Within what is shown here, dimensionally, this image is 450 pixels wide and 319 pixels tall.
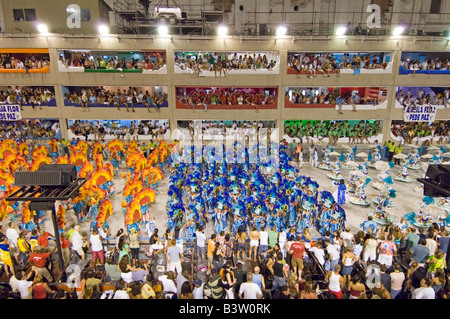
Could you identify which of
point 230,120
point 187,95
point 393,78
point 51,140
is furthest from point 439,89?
point 51,140

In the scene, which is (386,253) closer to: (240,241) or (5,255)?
(240,241)

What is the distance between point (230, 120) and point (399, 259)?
15935 mm

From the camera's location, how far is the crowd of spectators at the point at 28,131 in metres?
21.4

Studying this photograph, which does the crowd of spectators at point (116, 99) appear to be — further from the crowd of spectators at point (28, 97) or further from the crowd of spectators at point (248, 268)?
the crowd of spectators at point (248, 268)

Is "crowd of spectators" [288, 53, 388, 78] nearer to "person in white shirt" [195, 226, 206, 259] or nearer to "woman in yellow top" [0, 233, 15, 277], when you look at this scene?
"person in white shirt" [195, 226, 206, 259]

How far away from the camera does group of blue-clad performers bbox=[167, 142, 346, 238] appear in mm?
10102

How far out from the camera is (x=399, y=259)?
906 centimetres

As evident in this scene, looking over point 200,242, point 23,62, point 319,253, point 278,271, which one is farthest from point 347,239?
point 23,62

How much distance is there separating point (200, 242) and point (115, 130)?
1506 cm

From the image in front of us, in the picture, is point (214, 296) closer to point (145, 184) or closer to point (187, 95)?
point (145, 184)

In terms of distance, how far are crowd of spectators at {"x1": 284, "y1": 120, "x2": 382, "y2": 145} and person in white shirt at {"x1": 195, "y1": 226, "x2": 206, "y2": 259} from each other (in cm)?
1403

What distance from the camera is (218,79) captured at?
2158cm

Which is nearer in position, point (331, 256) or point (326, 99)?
point (331, 256)

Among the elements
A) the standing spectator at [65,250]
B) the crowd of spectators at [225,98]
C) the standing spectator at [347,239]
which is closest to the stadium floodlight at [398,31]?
the crowd of spectators at [225,98]
